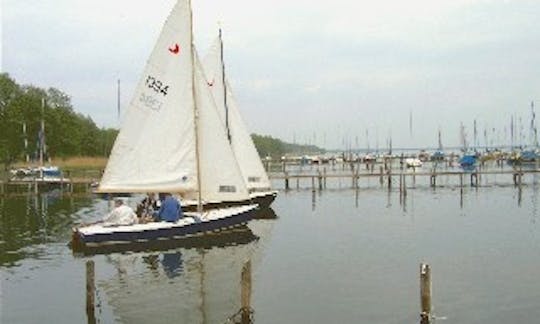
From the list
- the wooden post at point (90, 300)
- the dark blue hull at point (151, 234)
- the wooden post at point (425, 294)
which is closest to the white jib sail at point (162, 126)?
the dark blue hull at point (151, 234)

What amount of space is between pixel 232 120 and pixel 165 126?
12.8 meters

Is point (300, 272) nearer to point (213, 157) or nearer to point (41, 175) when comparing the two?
point (213, 157)

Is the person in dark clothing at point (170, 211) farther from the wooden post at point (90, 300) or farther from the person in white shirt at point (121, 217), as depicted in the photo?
the wooden post at point (90, 300)

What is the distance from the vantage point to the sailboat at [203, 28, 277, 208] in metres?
43.6

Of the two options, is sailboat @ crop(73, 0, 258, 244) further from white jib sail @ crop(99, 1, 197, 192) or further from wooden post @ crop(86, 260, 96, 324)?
wooden post @ crop(86, 260, 96, 324)

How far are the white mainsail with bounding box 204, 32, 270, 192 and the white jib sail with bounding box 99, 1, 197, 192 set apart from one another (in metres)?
11.5

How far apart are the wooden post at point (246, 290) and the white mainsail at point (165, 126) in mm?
14311

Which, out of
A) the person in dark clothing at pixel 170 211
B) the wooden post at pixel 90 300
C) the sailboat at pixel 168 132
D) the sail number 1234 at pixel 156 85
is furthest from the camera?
the sail number 1234 at pixel 156 85

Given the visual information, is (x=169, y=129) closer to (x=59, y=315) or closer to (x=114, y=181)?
(x=114, y=181)

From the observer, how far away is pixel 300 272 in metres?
25.9

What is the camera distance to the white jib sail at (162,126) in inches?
1228

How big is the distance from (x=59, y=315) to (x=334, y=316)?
825 centimetres

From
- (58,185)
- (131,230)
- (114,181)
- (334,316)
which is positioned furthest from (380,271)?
(58,185)

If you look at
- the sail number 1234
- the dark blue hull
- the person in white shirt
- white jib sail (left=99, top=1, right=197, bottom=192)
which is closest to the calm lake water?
the dark blue hull
